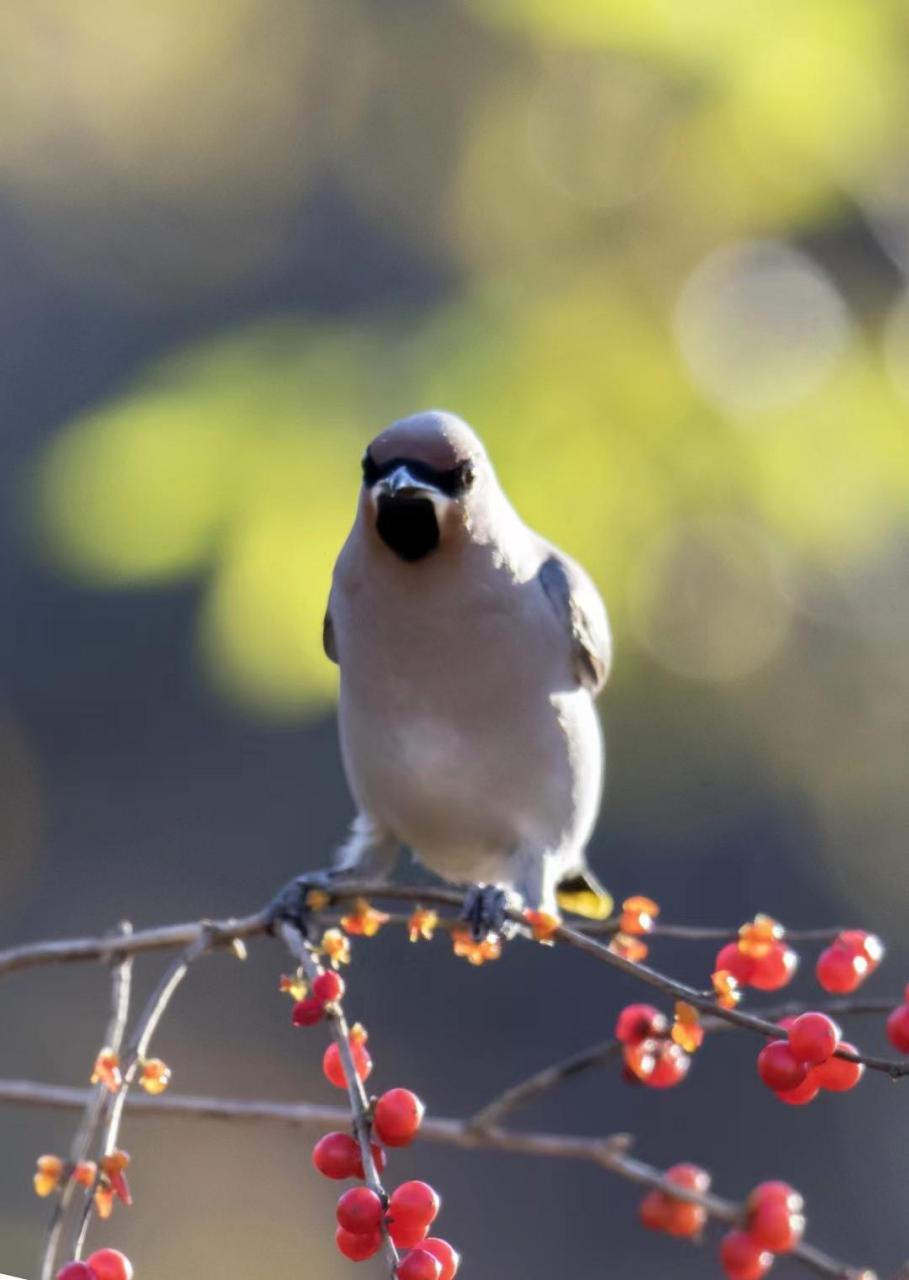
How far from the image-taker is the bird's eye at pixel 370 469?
2398mm

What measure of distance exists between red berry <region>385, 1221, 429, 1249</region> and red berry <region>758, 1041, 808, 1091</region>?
0.34 meters

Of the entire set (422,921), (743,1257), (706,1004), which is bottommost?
(743,1257)

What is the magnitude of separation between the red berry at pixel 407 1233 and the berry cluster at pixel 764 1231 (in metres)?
0.31

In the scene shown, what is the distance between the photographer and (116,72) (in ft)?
22.2

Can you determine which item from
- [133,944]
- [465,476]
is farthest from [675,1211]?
[465,476]

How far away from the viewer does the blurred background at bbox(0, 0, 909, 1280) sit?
3115 mm

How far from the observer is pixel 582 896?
328 centimetres

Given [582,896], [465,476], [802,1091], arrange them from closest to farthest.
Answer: [802,1091] → [465,476] → [582,896]

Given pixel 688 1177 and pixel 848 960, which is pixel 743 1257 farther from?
pixel 848 960

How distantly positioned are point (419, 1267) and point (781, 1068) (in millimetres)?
385

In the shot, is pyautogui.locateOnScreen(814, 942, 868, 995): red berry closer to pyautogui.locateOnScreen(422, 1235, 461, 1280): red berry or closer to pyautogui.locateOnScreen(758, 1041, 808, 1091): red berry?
pyautogui.locateOnScreen(758, 1041, 808, 1091): red berry

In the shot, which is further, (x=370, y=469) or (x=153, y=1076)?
(x=370, y=469)

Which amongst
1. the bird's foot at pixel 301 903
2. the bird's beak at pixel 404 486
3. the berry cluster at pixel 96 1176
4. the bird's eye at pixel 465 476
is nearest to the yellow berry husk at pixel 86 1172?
the berry cluster at pixel 96 1176

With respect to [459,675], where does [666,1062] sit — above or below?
below
